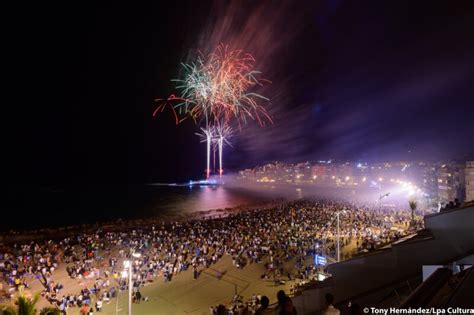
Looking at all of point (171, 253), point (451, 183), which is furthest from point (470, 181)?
point (171, 253)

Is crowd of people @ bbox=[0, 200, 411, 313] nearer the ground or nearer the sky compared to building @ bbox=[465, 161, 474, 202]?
nearer the ground

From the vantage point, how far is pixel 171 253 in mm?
23031

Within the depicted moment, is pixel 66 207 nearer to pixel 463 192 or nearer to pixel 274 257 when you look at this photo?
pixel 274 257

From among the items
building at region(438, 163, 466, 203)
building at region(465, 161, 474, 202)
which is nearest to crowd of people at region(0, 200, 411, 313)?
building at region(465, 161, 474, 202)

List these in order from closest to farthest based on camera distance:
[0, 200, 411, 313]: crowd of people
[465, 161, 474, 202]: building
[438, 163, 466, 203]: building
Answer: [0, 200, 411, 313]: crowd of people → [465, 161, 474, 202]: building → [438, 163, 466, 203]: building

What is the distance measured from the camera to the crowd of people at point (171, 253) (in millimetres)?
17266

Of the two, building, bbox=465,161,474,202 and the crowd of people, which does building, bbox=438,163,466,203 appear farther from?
the crowd of people

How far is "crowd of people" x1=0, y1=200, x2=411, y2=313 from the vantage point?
1727 centimetres

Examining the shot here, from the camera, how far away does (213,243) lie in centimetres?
2539

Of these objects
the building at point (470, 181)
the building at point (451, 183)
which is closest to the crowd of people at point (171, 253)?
the building at point (470, 181)

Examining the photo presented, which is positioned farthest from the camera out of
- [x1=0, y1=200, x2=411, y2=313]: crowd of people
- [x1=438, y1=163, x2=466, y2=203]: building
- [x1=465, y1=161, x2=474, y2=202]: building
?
[x1=438, y1=163, x2=466, y2=203]: building

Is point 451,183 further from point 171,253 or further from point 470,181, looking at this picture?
point 171,253

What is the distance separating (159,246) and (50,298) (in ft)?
36.6

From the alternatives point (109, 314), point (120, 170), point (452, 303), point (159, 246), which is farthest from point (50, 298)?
point (120, 170)
